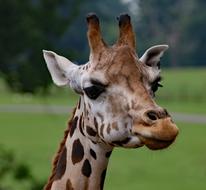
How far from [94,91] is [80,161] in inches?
22.3

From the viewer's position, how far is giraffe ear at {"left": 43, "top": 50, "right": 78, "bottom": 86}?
5.69m

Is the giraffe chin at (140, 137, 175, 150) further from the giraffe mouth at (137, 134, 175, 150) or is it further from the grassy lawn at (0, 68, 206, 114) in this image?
the grassy lawn at (0, 68, 206, 114)

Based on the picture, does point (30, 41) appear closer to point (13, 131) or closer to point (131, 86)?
point (131, 86)

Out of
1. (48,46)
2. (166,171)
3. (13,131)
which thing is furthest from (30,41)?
(13,131)

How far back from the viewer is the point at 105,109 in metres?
5.35

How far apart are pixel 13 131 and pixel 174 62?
50.3m

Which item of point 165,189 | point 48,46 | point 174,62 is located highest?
point 174,62

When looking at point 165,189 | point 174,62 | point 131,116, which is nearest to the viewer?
point 131,116

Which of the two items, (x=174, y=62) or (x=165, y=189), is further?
(x=174, y=62)

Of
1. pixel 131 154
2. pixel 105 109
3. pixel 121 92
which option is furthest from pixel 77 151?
pixel 131 154

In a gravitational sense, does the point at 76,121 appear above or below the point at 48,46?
below

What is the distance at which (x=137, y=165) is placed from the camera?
27766 mm

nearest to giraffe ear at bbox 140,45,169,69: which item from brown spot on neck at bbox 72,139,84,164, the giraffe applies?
the giraffe

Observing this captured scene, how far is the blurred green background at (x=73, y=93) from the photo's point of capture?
37.6ft
